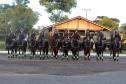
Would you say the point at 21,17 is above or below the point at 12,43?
above

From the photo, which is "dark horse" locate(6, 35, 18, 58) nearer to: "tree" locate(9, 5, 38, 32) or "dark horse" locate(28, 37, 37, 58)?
"dark horse" locate(28, 37, 37, 58)

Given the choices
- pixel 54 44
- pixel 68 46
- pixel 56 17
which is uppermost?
pixel 56 17

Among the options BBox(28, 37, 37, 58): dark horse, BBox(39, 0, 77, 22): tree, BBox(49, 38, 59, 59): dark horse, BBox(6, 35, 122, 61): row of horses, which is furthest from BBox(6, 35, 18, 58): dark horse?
BBox(39, 0, 77, 22): tree

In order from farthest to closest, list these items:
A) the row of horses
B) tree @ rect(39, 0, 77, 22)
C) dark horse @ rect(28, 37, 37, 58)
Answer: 1. tree @ rect(39, 0, 77, 22)
2. dark horse @ rect(28, 37, 37, 58)
3. the row of horses

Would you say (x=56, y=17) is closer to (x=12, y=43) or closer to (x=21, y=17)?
(x=21, y=17)

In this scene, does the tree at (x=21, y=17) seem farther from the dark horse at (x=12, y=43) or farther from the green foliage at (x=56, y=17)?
the dark horse at (x=12, y=43)

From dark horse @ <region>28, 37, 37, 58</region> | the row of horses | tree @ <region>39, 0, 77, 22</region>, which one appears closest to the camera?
the row of horses

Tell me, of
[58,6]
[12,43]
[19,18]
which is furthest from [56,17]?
[12,43]

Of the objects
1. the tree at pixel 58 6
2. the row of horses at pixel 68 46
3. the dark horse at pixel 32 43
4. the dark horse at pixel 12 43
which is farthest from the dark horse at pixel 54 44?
the tree at pixel 58 6

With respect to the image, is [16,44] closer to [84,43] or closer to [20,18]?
[84,43]

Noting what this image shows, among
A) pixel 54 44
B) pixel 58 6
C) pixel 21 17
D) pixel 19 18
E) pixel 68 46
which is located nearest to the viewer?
pixel 68 46

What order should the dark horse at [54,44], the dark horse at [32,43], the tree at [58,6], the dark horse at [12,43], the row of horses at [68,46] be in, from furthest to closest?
the tree at [58,6] → the dark horse at [12,43] → the dark horse at [32,43] → the dark horse at [54,44] → the row of horses at [68,46]

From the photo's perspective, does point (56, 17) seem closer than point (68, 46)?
No

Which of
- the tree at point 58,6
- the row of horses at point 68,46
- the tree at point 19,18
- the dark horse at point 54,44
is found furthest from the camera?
the tree at point 19,18
